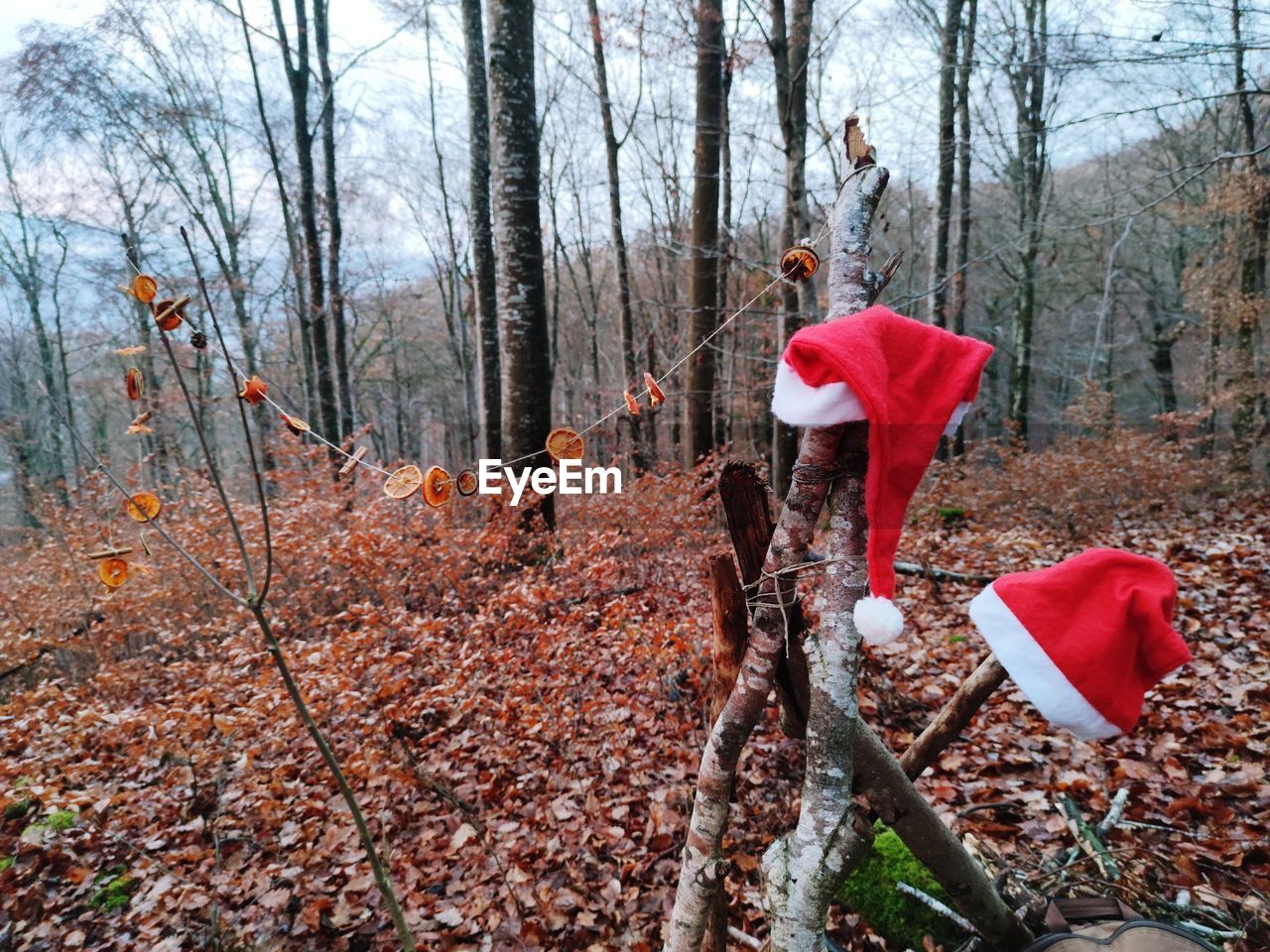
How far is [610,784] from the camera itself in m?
3.58

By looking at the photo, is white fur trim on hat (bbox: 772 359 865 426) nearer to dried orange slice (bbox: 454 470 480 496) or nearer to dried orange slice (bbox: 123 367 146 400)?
dried orange slice (bbox: 454 470 480 496)

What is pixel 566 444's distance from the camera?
2412 mm

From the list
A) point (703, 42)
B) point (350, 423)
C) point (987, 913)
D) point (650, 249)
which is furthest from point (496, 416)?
point (650, 249)

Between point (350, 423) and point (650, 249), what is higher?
point (650, 249)

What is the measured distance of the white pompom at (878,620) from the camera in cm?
137

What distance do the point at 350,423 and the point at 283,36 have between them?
7820 millimetres

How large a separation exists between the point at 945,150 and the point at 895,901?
37.0 ft

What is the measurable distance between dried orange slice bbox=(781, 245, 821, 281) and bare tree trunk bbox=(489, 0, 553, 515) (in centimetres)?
414

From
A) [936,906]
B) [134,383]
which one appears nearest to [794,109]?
[134,383]

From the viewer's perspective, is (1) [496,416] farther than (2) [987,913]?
Yes

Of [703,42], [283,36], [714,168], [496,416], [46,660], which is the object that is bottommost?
[46,660]

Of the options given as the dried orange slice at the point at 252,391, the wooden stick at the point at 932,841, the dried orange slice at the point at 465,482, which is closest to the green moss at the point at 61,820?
the dried orange slice at the point at 252,391

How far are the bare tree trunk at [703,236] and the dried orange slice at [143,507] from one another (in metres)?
7.09

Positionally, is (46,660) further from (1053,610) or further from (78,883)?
(1053,610)
